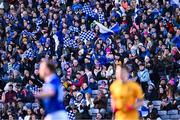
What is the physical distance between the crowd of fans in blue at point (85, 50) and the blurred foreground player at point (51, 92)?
277 inches

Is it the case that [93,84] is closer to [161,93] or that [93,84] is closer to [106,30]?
[161,93]

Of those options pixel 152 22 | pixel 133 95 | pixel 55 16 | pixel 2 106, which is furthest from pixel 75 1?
pixel 133 95

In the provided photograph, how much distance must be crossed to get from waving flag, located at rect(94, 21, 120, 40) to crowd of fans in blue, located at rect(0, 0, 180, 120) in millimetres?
119

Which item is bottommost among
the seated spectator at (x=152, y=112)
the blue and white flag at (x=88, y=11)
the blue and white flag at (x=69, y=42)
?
the seated spectator at (x=152, y=112)

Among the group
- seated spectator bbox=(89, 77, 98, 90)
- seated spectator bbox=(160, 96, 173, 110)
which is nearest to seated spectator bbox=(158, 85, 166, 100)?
seated spectator bbox=(160, 96, 173, 110)

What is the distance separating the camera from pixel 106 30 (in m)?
26.0

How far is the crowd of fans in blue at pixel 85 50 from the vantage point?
864 inches

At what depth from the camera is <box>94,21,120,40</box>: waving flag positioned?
25.8m

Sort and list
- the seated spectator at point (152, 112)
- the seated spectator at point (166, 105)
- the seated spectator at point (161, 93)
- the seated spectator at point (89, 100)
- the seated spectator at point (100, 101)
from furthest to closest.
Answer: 1. the seated spectator at point (161, 93)
2. the seated spectator at point (166, 105)
3. the seated spectator at point (89, 100)
4. the seated spectator at point (100, 101)
5. the seated spectator at point (152, 112)

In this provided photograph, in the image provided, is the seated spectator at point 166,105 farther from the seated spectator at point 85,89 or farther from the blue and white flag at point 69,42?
the blue and white flag at point 69,42

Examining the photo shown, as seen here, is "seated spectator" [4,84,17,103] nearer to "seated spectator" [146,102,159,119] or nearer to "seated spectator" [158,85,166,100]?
"seated spectator" [146,102,159,119]

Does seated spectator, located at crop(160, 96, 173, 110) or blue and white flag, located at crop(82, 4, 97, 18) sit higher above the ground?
blue and white flag, located at crop(82, 4, 97, 18)

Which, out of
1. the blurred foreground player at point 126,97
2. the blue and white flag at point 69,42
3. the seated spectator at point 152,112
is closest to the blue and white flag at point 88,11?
the blue and white flag at point 69,42

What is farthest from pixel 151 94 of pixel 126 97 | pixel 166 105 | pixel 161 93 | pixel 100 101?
pixel 126 97
